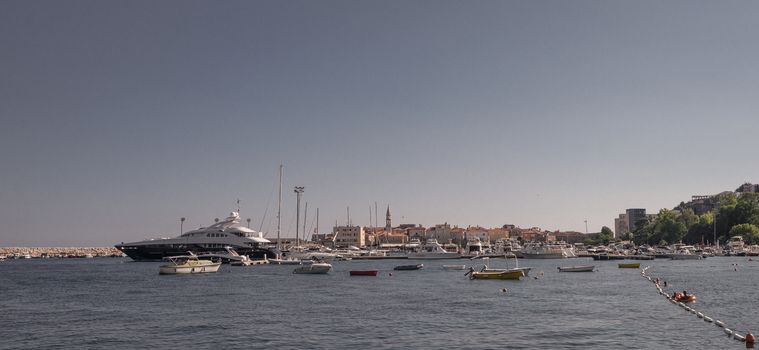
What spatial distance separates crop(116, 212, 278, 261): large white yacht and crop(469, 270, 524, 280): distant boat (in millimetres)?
66357

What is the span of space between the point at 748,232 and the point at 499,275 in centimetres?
13469

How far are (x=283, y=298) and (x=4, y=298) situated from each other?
85.0ft

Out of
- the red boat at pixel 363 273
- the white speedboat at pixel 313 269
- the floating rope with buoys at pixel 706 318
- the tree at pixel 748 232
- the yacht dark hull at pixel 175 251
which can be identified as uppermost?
the tree at pixel 748 232

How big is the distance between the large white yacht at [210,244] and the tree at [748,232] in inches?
5245

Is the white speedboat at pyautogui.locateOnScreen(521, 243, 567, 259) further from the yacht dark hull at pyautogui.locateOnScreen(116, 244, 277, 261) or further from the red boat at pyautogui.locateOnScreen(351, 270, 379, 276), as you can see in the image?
the red boat at pyautogui.locateOnScreen(351, 270, 379, 276)

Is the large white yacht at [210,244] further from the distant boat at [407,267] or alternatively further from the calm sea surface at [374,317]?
the calm sea surface at [374,317]

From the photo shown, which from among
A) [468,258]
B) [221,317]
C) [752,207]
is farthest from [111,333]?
[752,207]

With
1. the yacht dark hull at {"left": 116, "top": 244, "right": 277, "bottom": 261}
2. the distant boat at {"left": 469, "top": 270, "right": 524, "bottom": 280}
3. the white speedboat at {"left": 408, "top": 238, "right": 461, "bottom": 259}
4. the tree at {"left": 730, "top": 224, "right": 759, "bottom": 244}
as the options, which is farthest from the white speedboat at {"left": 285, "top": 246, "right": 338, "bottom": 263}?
the tree at {"left": 730, "top": 224, "right": 759, "bottom": 244}

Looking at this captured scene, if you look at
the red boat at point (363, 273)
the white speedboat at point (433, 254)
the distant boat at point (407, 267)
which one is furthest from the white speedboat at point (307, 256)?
the red boat at point (363, 273)

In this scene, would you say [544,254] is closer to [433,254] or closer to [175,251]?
[433,254]

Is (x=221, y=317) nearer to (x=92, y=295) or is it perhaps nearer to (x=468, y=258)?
(x=92, y=295)

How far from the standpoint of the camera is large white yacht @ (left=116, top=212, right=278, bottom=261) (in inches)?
5108

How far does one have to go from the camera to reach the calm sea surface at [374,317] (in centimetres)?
3069

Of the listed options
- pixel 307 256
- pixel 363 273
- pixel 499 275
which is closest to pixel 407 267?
pixel 363 273
